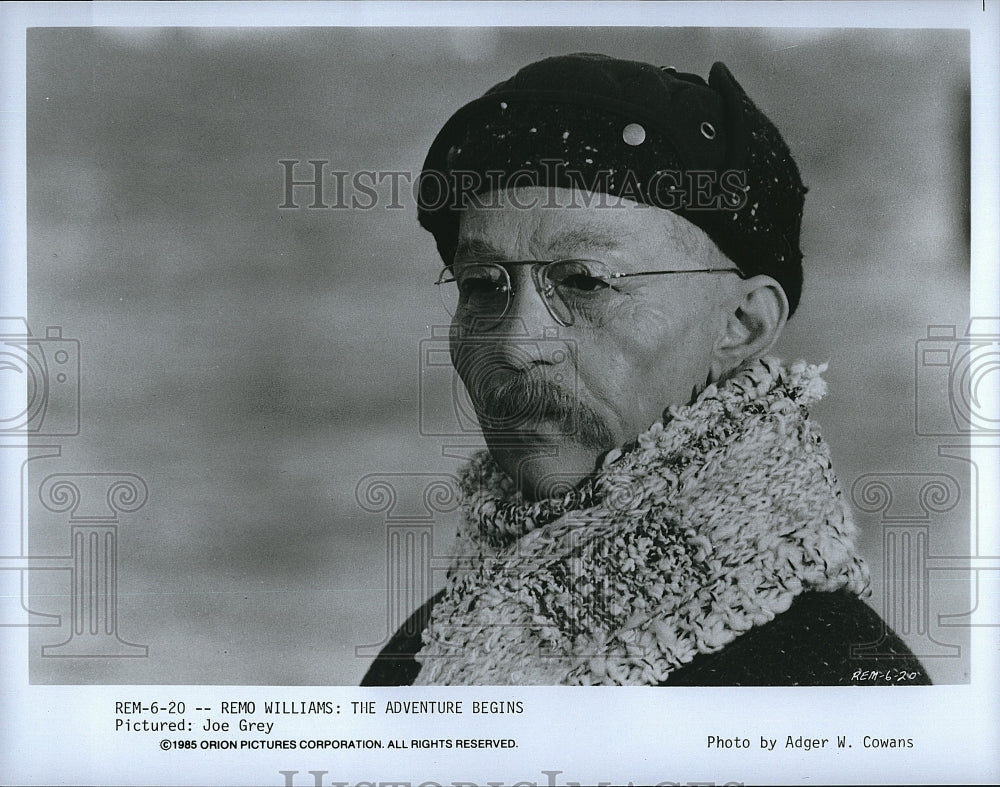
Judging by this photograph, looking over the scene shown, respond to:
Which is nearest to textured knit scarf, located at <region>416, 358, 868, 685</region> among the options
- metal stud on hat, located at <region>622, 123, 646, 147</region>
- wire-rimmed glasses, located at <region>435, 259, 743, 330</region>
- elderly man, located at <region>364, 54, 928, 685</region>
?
elderly man, located at <region>364, 54, 928, 685</region>

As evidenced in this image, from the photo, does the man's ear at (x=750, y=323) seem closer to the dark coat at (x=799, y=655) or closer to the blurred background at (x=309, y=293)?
the blurred background at (x=309, y=293)

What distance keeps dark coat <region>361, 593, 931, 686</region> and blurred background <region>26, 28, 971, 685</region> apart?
51 mm

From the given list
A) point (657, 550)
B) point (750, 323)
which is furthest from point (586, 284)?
point (657, 550)

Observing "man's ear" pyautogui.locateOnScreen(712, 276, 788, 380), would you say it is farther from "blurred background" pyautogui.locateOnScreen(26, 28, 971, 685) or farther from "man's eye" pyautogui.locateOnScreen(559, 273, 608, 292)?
"man's eye" pyautogui.locateOnScreen(559, 273, 608, 292)

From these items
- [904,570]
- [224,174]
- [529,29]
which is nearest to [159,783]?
[224,174]

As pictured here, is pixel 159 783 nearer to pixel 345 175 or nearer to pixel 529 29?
pixel 345 175

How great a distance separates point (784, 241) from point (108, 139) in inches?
54.3

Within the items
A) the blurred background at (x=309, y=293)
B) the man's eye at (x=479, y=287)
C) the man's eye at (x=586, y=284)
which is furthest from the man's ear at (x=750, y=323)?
the man's eye at (x=479, y=287)

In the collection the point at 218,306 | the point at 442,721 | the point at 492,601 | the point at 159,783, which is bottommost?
the point at 159,783

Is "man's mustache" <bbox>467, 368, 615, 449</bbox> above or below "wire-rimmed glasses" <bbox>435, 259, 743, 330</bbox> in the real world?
below

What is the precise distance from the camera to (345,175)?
6.60 ft

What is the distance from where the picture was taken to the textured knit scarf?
5.95ft

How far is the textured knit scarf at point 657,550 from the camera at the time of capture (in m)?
1.81

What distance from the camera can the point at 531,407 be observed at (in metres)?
1.93
